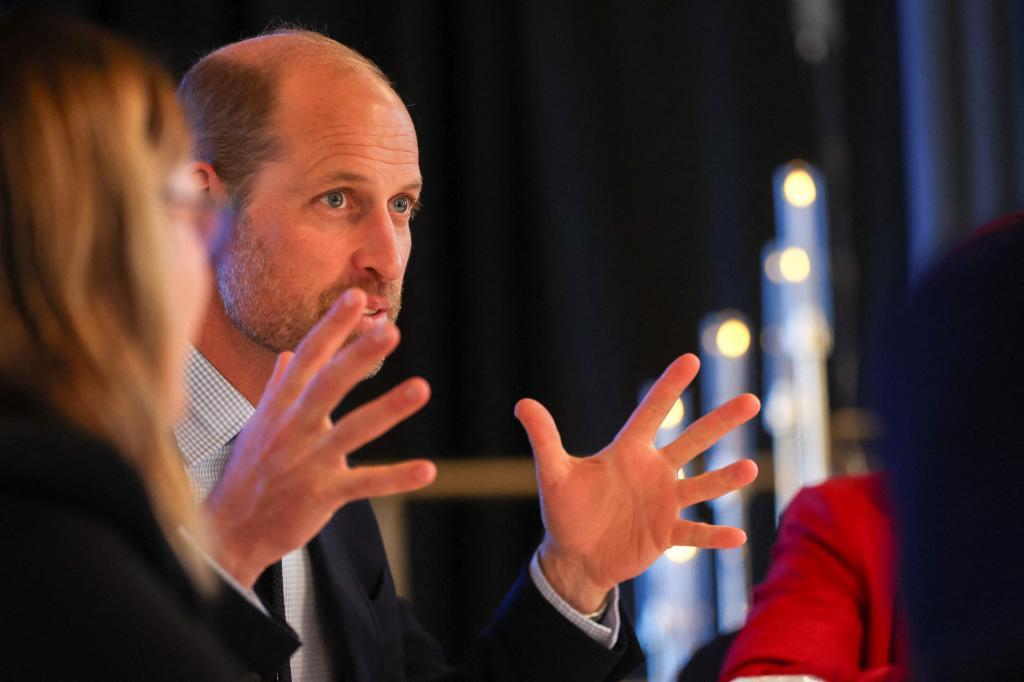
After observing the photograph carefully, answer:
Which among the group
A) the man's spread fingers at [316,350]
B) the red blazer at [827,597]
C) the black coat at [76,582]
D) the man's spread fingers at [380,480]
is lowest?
the red blazer at [827,597]

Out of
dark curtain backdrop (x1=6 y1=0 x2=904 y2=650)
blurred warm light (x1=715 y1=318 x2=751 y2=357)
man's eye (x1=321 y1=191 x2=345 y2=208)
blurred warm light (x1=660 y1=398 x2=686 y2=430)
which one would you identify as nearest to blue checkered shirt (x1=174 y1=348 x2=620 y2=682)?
man's eye (x1=321 y1=191 x2=345 y2=208)

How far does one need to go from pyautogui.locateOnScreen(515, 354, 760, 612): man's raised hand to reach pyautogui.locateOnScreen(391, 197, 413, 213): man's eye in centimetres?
40

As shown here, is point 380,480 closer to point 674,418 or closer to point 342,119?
point 342,119

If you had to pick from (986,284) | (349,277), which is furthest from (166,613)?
(349,277)

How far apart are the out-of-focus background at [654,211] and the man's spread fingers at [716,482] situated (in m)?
2.16

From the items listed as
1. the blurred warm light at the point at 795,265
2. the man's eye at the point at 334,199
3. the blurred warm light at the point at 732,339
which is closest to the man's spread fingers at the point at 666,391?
the man's eye at the point at 334,199

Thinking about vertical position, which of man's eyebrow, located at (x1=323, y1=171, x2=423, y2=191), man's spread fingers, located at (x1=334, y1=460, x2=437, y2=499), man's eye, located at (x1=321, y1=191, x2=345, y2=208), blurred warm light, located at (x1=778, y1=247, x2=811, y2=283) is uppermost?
man's eyebrow, located at (x1=323, y1=171, x2=423, y2=191)

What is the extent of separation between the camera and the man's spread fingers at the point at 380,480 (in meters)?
0.93

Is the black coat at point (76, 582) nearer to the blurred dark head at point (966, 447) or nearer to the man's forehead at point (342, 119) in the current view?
the blurred dark head at point (966, 447)

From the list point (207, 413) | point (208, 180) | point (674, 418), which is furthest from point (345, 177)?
point (674, 418)

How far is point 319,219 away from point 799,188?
8.25 ft

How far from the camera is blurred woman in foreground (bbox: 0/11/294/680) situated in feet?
2.15

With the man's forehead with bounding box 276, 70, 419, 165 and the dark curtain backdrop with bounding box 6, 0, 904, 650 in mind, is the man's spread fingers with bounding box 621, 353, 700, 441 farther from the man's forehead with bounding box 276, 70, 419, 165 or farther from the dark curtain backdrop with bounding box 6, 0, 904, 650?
the dark curtain backdrop with bounding box 6, 0, 904, 650

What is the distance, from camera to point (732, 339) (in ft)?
13.4
